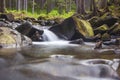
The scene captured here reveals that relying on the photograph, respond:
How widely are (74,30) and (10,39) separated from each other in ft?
18.9

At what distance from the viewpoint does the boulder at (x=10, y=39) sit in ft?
45.7

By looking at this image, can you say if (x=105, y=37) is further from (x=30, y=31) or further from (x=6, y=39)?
(x=6, y=39)

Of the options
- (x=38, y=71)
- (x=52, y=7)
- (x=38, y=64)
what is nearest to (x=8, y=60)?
(x=38, y=64)

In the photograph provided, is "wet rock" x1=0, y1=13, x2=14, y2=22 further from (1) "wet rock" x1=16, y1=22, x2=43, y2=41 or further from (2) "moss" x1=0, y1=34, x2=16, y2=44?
(2) "moss" x1=0, y1=34, x2=16, y2=44

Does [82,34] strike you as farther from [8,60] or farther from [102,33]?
[8,60]

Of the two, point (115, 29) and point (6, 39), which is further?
point (115, 29)

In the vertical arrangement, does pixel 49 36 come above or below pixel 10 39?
below

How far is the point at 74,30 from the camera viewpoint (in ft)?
62.0

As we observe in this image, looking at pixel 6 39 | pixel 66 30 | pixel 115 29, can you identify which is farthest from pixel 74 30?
pixel 6 39

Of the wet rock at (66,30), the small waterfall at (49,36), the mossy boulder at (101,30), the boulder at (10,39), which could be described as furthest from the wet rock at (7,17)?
the boulder at (10,39)

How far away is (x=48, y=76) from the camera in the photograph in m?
7.95

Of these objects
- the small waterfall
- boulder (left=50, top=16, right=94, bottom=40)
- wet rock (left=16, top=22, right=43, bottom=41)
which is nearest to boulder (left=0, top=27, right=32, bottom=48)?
wet rock (left=16, top=22, right=43, bottom=41)

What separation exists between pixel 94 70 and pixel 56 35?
11.4 metres

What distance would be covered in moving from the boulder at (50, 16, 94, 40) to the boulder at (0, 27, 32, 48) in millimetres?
4239
